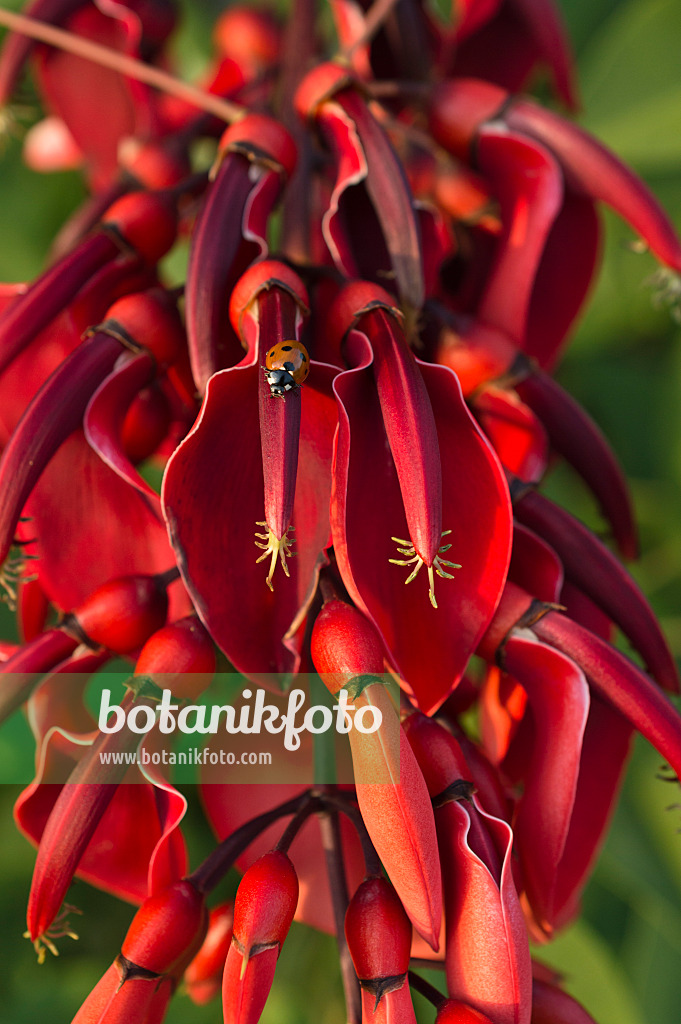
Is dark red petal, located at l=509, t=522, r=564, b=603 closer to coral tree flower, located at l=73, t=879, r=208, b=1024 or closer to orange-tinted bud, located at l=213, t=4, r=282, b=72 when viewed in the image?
coral tree flower, located at l=73, t=879, r=208, b=1024

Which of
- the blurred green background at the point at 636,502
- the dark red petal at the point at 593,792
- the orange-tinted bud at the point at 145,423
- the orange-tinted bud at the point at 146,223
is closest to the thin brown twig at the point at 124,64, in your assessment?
the orange-tinted bud at the point at 146,223

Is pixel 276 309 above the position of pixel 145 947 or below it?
above

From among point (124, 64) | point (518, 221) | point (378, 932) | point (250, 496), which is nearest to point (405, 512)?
point (250, 496)

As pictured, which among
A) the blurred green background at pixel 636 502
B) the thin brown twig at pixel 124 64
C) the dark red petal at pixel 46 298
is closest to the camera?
the dark red petal at pixel 46 298

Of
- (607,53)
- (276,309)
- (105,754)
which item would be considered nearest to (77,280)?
(276,309)

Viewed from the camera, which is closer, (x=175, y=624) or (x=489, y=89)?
(x=175, y=624)

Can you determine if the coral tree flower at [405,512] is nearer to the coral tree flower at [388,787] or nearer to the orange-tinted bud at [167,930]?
the coral tree flower at [388,787]

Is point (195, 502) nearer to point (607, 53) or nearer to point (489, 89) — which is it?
point (489, 89)
